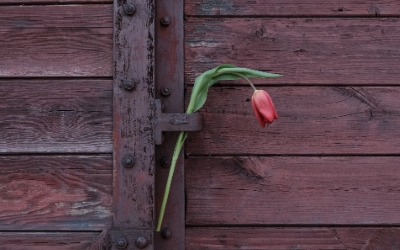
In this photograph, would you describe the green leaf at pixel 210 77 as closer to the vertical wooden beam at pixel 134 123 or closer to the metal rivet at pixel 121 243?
the vertical wooden beam at pixel 134 123

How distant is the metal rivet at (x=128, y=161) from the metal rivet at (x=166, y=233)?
0.17m

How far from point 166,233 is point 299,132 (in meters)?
0.38

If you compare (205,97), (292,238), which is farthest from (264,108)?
(292,238)

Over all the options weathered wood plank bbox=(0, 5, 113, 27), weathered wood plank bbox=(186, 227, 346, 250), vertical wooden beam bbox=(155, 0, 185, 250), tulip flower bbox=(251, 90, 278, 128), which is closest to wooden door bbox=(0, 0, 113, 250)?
weathered wood plank bbox=(0, 5, 113, 27)

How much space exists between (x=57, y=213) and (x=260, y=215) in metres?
0.46

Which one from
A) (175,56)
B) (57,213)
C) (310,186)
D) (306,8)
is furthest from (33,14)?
(310,186)

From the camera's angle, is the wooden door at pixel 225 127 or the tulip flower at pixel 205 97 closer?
the tulip flower at pixel 205 97

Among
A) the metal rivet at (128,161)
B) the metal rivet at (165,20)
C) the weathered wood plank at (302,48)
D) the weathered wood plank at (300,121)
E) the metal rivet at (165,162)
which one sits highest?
the metal rivet at (165,20)

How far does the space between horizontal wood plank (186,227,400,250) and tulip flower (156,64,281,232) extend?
0.13m

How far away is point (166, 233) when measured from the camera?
0.73 metres

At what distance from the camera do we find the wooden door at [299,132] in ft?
2.47

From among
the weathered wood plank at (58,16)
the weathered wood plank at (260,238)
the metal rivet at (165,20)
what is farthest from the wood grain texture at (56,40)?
the weathered wood plank at (260,238)

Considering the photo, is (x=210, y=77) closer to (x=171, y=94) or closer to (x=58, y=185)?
(x=171, y=94)

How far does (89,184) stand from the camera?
0.73 meters
